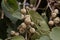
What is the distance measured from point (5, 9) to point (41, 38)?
7.1 inches

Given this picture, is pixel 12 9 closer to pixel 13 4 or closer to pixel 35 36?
→ pixel 13 4

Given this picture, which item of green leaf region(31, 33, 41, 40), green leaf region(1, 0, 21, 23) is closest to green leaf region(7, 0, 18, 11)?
green leaf region(1, 0, 21, 23)

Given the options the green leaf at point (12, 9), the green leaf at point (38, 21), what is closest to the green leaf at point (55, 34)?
the green leaf at point (38, 21)

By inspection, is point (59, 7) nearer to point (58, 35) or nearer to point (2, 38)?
point (58, 35)

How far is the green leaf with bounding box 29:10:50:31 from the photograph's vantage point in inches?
40.1

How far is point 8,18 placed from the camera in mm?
1033

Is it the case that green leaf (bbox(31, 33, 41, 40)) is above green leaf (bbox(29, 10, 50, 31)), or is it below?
below

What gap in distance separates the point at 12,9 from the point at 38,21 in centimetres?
13

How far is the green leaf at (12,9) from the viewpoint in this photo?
958 mm

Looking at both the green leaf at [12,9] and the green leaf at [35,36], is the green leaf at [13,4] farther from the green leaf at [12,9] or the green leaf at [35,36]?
the green leaf at [35,36]

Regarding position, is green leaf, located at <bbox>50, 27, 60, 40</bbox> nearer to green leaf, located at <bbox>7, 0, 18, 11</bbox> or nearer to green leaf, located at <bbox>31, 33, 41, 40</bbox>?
green leaf, located at <bbox>31, 33, 41, 40</bbox>

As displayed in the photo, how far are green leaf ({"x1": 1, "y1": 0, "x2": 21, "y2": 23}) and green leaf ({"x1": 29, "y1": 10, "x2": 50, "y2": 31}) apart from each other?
8 cm

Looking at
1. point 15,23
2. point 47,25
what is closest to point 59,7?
point 47,25

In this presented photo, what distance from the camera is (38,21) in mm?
1035
